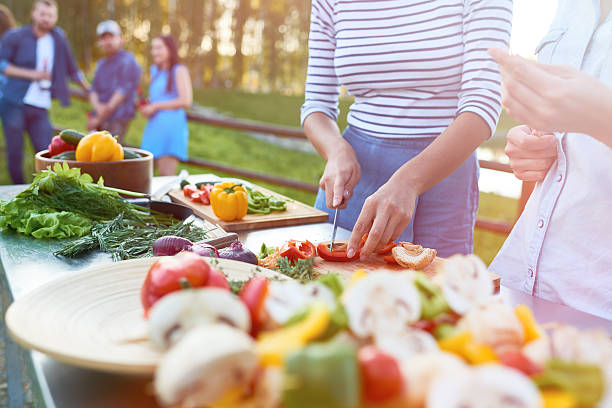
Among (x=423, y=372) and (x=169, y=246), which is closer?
(x=423, y=372)

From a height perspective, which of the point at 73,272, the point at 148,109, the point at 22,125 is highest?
the point at 73,272

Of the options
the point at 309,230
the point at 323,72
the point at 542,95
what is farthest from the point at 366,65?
the point at 542,95

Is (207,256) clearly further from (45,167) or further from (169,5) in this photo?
(169,5)


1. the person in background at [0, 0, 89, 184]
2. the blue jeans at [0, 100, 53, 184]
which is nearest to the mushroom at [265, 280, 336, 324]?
the person in background at [0, 0, 89, 184]

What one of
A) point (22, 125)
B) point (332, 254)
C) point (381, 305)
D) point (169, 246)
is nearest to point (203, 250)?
point (169, 246)

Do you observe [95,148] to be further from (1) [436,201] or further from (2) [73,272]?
(1) [436,201]

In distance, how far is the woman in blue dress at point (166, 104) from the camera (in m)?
6.55

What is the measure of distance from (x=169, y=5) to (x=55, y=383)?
75.9 ft

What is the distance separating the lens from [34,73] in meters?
6.69

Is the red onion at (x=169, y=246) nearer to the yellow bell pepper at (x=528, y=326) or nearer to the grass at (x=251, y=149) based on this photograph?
the yellow bell pepper at (x=528, y=326)

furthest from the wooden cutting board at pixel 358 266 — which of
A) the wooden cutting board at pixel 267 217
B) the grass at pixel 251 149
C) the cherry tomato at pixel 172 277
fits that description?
the grass at pixel 251 149

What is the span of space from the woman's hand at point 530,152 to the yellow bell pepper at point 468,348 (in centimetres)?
106

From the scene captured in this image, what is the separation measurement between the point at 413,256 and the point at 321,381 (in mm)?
1179

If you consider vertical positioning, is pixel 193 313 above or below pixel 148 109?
above
